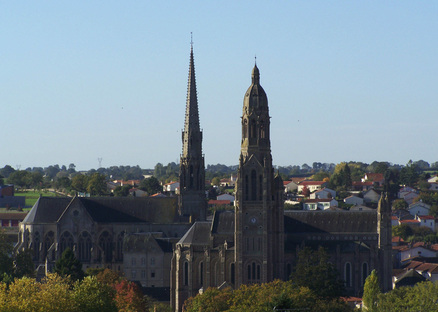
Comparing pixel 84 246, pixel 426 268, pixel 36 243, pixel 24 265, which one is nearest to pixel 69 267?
pixel 24 265

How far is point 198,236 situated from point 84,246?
19543 mm

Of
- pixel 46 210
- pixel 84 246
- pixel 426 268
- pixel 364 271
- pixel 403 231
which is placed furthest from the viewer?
pixel 403 231

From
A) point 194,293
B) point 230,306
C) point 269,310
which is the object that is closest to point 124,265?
point 194,293

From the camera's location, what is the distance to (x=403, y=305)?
106 m

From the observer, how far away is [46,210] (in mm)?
147000

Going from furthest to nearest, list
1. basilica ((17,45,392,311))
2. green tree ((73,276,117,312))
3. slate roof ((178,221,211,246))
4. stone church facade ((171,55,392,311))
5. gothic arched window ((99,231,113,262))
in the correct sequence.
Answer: gothic arched window ((99,231,113,262)) < slate roof ((178,221,211,246)) < basilica ((17,45,392,311)) < stone church facade ((171,55,392,311)) < green tree ((73,276,117,312))

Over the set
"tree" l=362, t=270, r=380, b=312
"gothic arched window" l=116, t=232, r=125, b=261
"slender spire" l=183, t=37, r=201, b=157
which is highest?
"slender spire" l=183, t=37, r=201, b=157

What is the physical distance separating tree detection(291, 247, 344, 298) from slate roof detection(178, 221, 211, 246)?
36.4 feet

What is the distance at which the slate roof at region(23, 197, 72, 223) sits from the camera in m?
146

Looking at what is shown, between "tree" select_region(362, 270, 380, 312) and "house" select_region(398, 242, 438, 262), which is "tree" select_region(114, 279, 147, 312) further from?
"house" select_region(398, 242, 438, 262)

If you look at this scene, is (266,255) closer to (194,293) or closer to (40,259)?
(194,293)

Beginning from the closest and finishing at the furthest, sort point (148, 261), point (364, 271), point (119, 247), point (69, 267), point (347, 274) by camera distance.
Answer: point (69, 267) < point (364, 271) < point (347, 274) < point (148, 261) < point (119, 247)

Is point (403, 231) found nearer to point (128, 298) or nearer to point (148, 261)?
point (148, 261)

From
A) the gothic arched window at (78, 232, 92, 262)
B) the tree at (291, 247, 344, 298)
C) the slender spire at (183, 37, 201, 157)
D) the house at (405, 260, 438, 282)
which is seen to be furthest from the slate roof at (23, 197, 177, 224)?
the tree at (291, 247, 344, 298)
